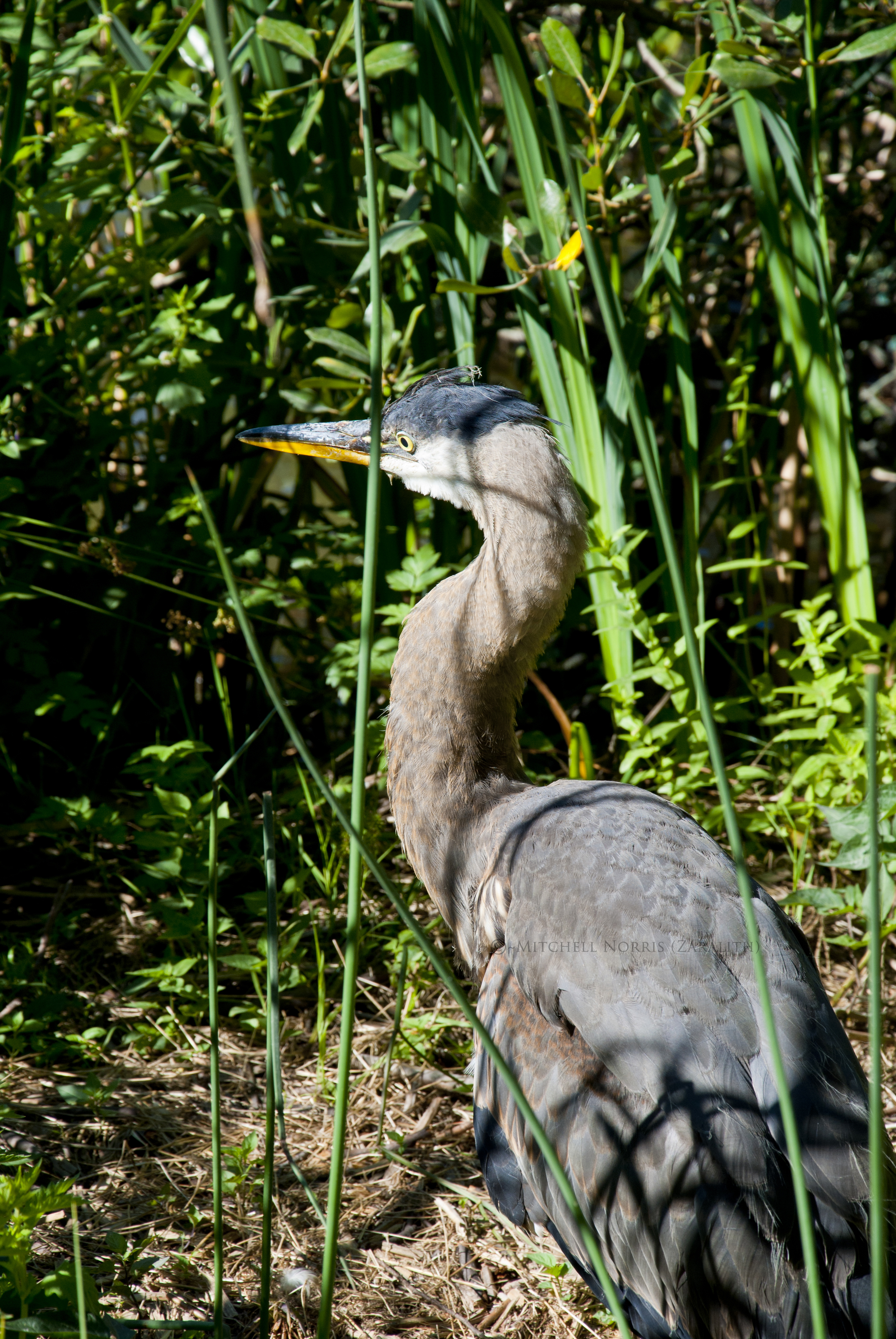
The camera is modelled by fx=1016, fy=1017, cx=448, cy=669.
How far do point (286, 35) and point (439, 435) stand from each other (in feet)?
3.22

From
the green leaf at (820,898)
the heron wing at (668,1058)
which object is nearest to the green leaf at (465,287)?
the heron wing at (668,1058)

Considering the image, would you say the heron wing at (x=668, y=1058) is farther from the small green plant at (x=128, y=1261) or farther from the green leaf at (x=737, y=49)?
the green leaf at (x=737, y=49)

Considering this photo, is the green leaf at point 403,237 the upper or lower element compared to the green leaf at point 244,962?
upper

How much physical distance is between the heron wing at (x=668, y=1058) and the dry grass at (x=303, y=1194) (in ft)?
1.09

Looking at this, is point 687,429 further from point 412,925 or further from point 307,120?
point 412,925

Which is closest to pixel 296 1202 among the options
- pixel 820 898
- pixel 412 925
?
pixel 820 898

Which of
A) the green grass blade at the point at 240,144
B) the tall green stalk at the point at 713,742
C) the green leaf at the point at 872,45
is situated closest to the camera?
the green grass blade at the point at 240,144

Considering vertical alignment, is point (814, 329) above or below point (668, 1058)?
above

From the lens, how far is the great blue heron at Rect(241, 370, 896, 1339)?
1.54 metres

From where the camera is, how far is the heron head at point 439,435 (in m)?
2.05

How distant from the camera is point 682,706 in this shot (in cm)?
260

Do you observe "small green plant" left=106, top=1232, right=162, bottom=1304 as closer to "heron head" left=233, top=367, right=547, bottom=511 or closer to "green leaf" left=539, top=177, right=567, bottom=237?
"heron head" left=233, top=367, right=547, bottom=511

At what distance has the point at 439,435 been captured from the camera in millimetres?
2107

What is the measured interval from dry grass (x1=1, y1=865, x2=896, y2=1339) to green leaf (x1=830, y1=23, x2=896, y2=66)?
2.10 metres
